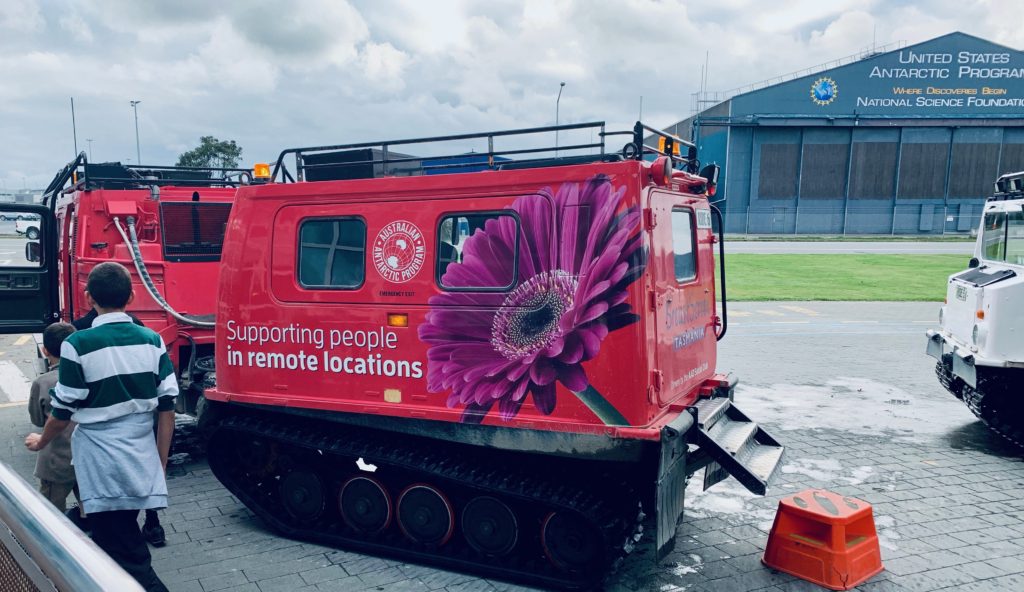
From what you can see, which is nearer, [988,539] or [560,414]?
[560,414]

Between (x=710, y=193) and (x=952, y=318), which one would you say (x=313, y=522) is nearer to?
(x=710, y=193)

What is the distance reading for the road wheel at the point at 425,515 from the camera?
5133mm

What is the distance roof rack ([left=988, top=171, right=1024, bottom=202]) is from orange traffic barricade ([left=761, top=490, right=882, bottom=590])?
17.0 ft

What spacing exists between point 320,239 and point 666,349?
2.63m

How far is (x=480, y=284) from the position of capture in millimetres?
4719

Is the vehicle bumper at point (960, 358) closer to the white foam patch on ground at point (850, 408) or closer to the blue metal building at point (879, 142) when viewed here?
the white foam patch on ground at point (850, 408)

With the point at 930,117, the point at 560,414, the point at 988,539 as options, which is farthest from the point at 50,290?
the point at 930,117

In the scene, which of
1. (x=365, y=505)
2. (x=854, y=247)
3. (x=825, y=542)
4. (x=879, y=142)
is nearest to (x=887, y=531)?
(x=825, y=542)

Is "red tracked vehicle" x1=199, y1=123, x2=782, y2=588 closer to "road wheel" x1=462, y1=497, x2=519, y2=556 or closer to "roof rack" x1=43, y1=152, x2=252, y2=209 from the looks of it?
"road wheel" x1=462, y1=497, x2=519, y2=556

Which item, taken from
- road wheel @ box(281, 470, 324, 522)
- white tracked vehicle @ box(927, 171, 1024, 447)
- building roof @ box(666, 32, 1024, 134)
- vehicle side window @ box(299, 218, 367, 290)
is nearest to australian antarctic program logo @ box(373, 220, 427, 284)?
vehicle side window @ box(299, 218, 367, 290)

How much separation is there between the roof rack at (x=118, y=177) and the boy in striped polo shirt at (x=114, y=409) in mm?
4396

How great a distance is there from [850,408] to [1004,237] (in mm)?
2691

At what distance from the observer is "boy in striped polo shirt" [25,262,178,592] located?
3711 mm

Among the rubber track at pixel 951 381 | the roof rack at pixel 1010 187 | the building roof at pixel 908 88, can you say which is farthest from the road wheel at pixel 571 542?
the building roof at pixel 908 88
